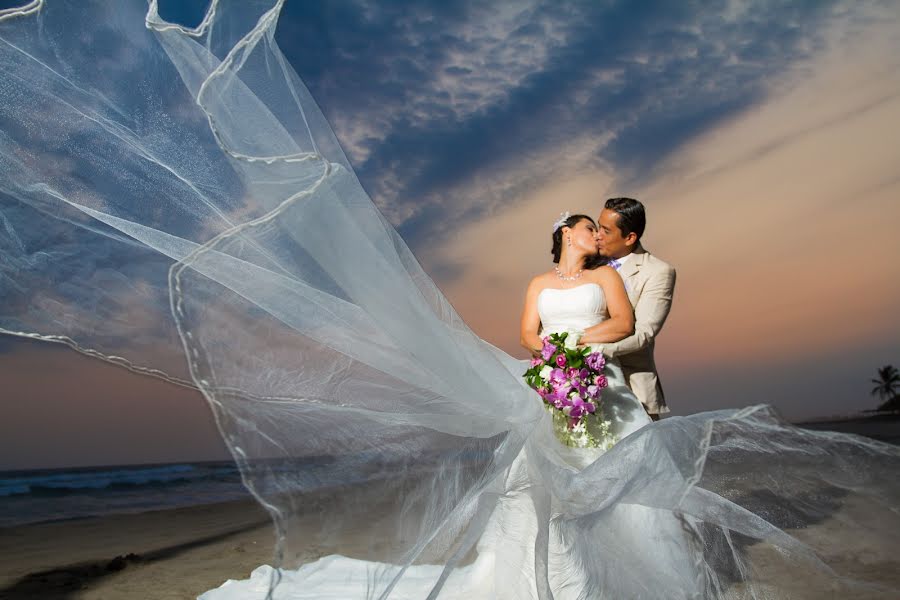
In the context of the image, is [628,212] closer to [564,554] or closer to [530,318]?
[530,318]

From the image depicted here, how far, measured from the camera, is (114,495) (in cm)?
1570

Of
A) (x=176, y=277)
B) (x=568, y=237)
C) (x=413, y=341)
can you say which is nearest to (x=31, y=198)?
(x=176, y=277)

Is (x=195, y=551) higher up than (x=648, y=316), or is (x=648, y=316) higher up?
(x=648, y=316)

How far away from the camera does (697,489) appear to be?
2.67 metres

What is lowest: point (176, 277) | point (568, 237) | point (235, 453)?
point (235, 453)

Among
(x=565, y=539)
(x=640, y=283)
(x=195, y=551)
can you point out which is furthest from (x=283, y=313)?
(x=195, y=551)

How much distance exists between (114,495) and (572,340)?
15719 millimetres

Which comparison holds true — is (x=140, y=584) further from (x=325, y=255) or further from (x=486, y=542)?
(x=325, y=255)

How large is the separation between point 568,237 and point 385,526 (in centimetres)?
235

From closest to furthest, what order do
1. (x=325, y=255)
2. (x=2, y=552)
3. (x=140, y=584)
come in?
(x=325, y=255)
(x=140, y=584)
(x=2, y=552)

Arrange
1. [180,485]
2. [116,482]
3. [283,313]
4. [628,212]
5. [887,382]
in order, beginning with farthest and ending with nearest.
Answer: [887,382], [116,482], [180,485], [628,212], [283,313]

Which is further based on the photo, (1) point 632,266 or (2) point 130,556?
(2) point 130,556

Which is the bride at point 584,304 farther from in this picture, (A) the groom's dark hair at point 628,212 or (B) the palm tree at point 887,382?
(B) the palm tree at point 887,382

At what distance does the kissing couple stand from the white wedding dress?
32mm
